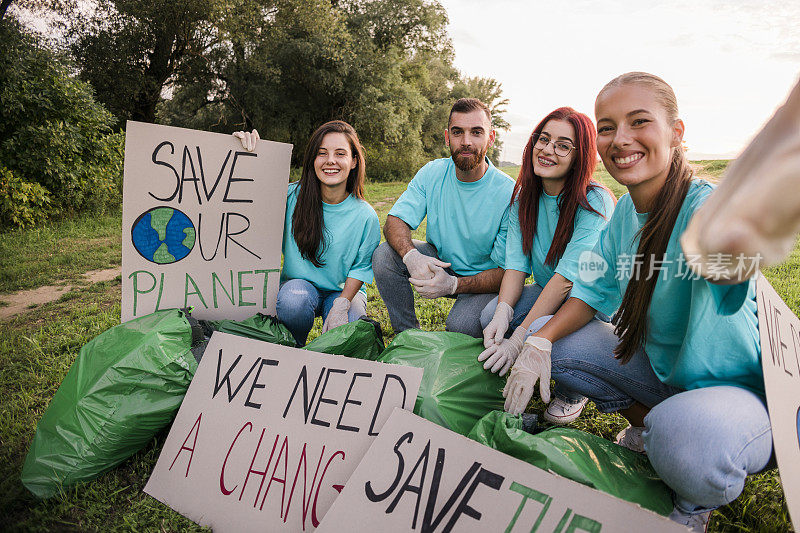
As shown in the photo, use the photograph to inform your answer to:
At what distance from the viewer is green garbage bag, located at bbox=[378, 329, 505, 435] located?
1531 mm

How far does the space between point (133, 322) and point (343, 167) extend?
1.20 meters

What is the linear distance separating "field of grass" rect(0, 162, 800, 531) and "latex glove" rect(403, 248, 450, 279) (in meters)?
0.71

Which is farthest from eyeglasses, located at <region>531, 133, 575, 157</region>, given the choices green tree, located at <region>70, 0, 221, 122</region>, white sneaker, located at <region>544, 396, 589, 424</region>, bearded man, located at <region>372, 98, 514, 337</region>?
green tree, located at <region>70, 0, 221, 122</region>

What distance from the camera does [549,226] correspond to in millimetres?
2156

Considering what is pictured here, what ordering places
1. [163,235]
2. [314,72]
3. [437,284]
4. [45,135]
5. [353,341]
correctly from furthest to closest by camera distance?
[314,72] < [45,135] < [437,284] < [163,235] < [353,341]

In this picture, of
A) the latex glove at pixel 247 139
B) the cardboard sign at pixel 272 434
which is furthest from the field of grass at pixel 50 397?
the latex glove at pixel 247 139

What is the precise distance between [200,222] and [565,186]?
66.5 inches

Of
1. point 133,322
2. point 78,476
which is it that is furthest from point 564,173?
point 78,476

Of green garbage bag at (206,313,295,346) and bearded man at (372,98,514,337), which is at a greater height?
bearded man at (372,98,514,337)

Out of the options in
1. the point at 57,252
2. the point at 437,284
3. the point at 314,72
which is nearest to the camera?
the point at 437,284

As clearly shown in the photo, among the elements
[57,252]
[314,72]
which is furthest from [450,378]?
[314,72]

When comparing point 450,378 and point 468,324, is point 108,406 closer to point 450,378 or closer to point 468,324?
point 450,378

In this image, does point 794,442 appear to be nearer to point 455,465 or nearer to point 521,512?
point 521,512

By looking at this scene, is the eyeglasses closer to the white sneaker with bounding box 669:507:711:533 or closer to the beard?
the beard
